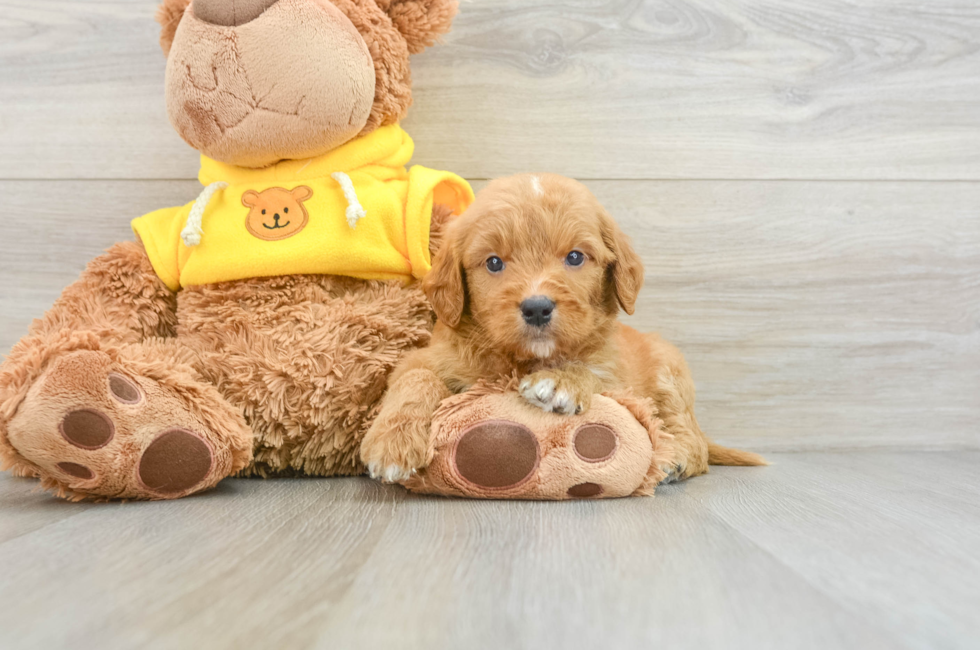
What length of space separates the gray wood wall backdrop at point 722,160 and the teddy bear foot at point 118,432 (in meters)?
0.95

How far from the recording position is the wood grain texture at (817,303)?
2176mm

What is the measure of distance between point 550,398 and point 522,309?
0.62ft

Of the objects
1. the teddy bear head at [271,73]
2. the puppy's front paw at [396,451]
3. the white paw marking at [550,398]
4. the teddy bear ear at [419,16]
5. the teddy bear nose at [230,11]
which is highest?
the teddy bear ear at [419,16]

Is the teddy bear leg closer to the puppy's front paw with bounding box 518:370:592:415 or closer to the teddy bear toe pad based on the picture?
the teddy bear toe pad

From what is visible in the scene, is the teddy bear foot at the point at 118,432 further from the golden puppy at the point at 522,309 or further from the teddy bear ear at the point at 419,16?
the teddy bear ear at the point at 419,16

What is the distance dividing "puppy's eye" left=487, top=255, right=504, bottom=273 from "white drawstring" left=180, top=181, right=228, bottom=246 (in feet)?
2.41

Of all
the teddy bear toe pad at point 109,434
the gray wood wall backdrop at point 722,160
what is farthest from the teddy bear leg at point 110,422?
the gray wood wall backdrop at point 722,160

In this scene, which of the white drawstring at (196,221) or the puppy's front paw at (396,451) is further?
the white drawstring at (196,221)

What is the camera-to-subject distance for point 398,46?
1.77 m

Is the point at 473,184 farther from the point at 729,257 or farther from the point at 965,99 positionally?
the point at 965,99

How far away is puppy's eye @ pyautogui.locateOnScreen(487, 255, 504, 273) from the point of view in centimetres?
150

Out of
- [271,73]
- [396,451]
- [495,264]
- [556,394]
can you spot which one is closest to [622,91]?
[495,264]

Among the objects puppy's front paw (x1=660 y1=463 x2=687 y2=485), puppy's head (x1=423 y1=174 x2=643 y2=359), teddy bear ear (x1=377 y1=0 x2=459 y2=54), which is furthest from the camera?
teddy bear ear (x1=377 y1=0 x2=459 y2=54)

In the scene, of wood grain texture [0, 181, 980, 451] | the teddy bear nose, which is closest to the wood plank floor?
wood grain texture [0, 181, 980, 451]
